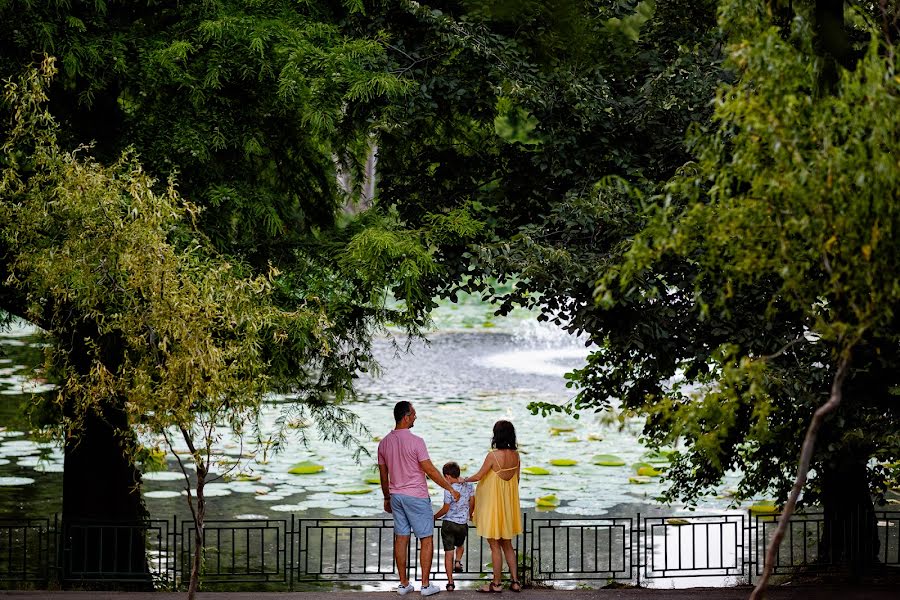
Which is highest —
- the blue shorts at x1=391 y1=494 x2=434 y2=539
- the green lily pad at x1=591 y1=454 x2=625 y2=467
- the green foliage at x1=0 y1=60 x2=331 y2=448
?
the green foliage at x1=0 y1=60 x2=331 y2=448

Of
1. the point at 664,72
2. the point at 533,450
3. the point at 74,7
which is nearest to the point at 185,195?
the point at 74,7

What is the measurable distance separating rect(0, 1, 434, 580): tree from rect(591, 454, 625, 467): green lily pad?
24.0 feet

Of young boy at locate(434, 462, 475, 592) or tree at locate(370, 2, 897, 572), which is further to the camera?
young boy at locate(434, 462, 475, 592)

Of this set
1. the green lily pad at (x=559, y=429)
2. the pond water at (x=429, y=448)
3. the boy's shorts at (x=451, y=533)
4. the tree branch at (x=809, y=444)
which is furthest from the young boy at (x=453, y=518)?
the green lily pad at (x=559, y=429)

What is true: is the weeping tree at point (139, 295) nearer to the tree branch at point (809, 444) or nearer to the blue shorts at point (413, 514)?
the blue shorts at point (413, 514)

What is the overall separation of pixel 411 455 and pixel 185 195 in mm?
3655

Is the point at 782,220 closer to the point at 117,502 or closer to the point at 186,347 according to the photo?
the point at 186,347

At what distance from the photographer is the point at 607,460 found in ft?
62.7

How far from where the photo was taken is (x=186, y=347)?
27.2 feet

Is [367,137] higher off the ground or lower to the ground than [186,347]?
higher

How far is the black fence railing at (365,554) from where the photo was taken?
1147cm

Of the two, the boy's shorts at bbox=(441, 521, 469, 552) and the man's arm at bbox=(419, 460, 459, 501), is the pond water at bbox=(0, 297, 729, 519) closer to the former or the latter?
the man's arm at bbox=(419, 460, 459, 501)

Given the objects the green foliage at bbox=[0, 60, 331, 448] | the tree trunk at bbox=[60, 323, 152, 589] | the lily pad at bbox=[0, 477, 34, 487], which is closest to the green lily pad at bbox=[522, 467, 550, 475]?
the tree trunk at bbox=[60, 323, 152, 589]

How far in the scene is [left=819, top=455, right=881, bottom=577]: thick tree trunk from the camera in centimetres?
1193
